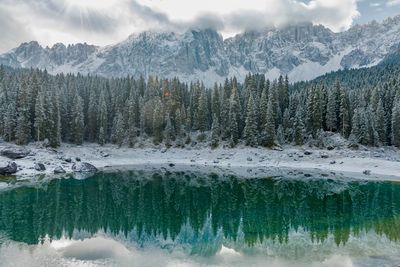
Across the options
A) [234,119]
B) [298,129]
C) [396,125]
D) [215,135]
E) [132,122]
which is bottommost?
[215,135]

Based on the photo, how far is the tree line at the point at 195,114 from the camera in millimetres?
96875

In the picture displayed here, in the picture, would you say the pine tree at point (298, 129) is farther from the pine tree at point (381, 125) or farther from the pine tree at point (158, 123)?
the pine tree at point (158, 123)

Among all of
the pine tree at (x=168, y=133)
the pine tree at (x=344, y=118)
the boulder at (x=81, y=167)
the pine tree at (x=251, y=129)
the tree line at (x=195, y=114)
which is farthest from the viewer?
the pine tree at (x=168, y=133)

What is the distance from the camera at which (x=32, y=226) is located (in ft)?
120

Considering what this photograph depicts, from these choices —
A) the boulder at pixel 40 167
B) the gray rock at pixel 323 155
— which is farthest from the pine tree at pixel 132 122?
the gray rock at pixel 323 155

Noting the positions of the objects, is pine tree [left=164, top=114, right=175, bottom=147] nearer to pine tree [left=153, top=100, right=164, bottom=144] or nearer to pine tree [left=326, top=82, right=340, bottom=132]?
pine tree [left=153, top=100, right=164, bottom=144]

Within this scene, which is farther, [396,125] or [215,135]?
[215,135]

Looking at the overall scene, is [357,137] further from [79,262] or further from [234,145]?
[79,262]

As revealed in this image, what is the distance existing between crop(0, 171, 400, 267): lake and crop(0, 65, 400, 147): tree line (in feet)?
115

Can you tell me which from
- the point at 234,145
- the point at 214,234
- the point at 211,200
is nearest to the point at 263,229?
the point at 214,234

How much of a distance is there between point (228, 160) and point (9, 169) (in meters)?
52.3

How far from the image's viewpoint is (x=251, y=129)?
338ft

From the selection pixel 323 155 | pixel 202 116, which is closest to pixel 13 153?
pixel 202 116

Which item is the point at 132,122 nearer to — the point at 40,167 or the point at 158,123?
the point at 158,123
